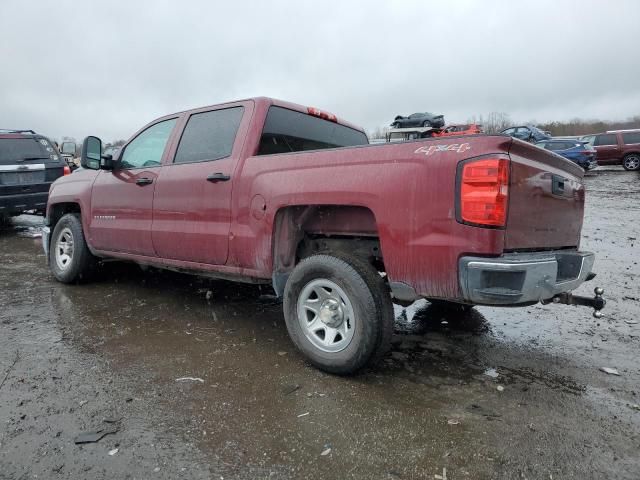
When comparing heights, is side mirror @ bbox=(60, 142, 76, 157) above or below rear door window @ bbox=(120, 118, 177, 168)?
above

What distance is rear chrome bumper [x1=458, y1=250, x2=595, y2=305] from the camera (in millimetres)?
2344

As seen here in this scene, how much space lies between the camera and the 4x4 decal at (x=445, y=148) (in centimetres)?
244

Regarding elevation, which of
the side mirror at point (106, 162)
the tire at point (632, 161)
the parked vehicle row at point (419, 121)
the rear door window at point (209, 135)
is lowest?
the side mirror at point (106, 162)

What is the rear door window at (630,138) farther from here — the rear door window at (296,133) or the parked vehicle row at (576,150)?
the rear door window at (296,133)

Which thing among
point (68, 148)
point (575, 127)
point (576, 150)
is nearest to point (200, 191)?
point (576, 150)

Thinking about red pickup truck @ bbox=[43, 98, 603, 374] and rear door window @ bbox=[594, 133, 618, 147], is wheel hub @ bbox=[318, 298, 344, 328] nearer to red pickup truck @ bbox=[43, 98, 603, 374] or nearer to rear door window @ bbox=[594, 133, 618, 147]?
red pickup truck @ bbox=[43, 98, 603, 374]

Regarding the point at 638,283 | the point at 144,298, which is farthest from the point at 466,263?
the point at 638,283

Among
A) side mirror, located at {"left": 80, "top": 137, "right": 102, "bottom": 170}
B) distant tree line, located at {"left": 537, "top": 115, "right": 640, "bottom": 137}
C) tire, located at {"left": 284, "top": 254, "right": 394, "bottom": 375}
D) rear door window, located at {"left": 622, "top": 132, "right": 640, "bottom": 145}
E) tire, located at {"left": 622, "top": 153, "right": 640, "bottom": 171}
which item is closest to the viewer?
tire, located at {"left": 284, "top": 254, "right": 394, "bottom": 375}

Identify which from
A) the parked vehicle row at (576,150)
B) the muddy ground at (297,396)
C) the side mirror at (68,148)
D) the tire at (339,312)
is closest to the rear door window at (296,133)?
the tire at (339,312)

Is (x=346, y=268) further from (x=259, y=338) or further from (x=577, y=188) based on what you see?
(x=577, y=188)

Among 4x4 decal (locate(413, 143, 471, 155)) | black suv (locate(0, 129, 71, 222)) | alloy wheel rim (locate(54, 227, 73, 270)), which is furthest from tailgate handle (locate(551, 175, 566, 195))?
black suv (locate(0, 129, 71, 222))

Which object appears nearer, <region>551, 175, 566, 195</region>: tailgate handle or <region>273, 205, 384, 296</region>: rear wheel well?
<region>551, 175, 566, 195</region>: tailgate handle

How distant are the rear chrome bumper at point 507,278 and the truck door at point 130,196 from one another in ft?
9.90

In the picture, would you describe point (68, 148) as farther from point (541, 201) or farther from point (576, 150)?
point (541, 201)
